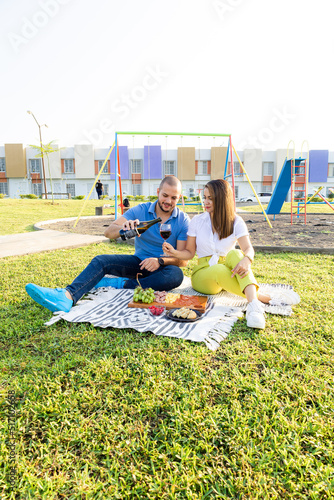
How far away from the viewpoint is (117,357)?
84.2 inches

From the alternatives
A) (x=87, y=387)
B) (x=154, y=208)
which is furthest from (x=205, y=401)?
(x=154, y=208)

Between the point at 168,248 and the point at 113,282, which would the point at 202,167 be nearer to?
the point at 113,282

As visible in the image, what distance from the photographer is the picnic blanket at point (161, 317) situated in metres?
2.49

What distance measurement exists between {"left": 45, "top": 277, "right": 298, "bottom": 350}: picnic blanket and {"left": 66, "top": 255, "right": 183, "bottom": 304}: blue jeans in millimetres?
220

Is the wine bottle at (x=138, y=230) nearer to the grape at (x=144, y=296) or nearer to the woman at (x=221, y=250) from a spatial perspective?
the woman at (x=221, y=250)

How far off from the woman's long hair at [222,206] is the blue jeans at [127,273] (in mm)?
695

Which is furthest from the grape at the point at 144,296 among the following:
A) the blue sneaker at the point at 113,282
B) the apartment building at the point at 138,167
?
the apartment building at the point at 138,167

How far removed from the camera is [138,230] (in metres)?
3.32

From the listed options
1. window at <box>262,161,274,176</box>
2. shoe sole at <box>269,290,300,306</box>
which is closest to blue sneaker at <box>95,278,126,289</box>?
→ shoe sole at <box>269,290,300,306</box>

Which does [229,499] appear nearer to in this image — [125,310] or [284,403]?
[284,403]

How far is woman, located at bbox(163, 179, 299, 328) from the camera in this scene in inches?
118

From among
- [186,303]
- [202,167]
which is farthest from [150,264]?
[202,167]

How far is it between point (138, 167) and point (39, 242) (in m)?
33.2

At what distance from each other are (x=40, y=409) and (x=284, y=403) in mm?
1299
